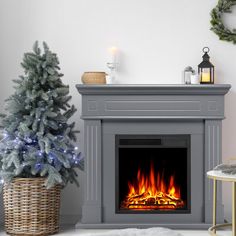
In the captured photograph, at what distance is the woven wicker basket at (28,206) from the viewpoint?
161 inches

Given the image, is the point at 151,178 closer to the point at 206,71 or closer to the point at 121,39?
the point at 206,71

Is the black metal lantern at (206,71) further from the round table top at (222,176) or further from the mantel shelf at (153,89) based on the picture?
the round table top at (222,176)

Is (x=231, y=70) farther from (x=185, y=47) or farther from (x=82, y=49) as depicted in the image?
(x=82, y=49)

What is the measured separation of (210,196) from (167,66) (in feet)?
3.86

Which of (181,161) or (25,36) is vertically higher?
(25,36)

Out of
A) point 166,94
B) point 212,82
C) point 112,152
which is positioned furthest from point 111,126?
point 212,82

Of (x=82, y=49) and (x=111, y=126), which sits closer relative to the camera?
(x=111, y=126)

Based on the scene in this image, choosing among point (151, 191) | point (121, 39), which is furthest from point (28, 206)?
point (121, 39)

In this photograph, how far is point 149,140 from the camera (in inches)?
174

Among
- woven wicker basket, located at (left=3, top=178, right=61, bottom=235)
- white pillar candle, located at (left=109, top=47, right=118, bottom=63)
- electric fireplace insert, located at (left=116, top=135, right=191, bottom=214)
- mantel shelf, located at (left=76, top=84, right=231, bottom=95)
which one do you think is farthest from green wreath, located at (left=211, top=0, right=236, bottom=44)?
woven wicker basket, located at (left=3, top=178, right=61, bottom=235)

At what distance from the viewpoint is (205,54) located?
456 cm

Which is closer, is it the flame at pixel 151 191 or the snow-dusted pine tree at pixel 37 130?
the snow-dusted pine tree at pixel 37 130

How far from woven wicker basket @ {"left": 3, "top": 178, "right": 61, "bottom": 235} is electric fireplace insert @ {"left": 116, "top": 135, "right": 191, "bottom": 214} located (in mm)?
634

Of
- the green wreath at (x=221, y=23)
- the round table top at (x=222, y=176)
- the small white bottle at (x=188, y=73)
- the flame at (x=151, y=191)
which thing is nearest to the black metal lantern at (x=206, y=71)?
the small white bottle at (x=188, y=73)
